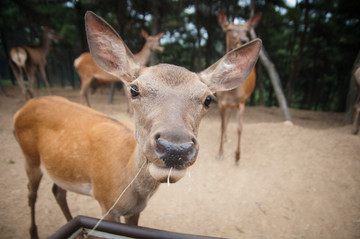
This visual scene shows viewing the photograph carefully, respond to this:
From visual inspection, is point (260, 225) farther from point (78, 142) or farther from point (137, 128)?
point (78, 142)

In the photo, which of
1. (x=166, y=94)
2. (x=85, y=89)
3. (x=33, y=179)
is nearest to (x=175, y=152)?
(x=166, y=94)

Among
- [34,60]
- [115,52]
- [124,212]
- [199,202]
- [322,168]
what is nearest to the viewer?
[124,212]

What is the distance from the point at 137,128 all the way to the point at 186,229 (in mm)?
2157

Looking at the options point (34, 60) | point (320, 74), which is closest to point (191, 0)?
point (34, 60)

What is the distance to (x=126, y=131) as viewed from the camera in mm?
2326

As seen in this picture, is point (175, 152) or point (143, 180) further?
point (143, 180)

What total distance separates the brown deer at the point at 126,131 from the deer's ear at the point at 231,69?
0.01 m

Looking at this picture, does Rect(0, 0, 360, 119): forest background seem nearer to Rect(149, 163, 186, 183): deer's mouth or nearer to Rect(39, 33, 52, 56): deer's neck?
Rect(39, 33, 52, 56): deer's neck

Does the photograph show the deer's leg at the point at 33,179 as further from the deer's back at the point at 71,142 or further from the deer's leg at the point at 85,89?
the deer's leg at the point at 85,89

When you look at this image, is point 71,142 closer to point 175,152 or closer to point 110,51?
point 110,51

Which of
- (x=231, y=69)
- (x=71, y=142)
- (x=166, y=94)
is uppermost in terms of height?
(x=231, y=69)

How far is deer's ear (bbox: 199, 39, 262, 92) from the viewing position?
203 centimetres

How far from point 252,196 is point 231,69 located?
269 cm

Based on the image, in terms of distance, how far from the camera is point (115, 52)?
199 centimetres
